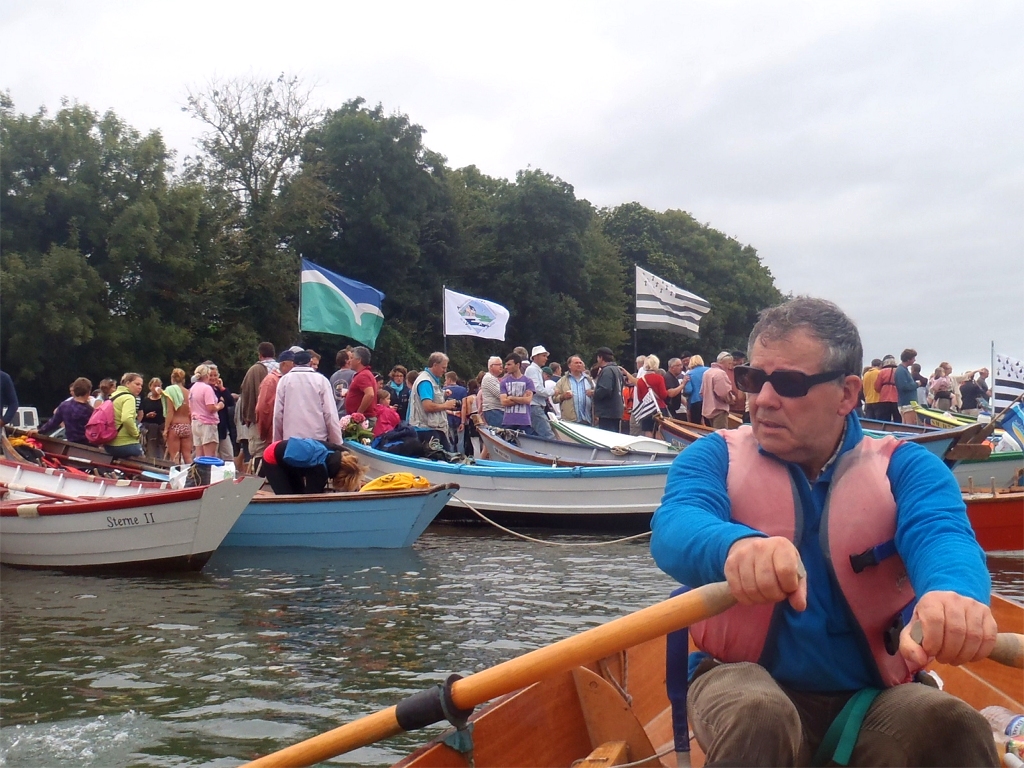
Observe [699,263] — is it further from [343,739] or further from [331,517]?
[343,739]

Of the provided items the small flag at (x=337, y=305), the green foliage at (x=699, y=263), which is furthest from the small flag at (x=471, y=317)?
the green foliage at (x=699, y=263)

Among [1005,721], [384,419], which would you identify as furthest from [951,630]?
[384,419]

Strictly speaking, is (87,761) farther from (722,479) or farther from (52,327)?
(52,327)

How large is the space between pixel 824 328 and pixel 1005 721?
6.91ft

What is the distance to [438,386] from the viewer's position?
13055 mm

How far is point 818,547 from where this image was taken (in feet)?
7.59

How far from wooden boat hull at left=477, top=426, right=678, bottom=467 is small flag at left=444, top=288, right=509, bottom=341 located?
17.1 feet

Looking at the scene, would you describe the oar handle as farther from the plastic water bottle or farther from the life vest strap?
the plastic water bottle

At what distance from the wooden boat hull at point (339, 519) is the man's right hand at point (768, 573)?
7.58m

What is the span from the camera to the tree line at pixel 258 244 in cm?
2816

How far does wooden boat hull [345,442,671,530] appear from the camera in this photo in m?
11.3

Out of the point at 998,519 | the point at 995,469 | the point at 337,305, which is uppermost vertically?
the point at 337,305

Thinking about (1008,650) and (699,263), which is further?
(699,263)

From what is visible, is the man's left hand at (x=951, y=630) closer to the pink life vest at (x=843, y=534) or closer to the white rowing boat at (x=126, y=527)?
the pink life vest at (x=843, y=534)
